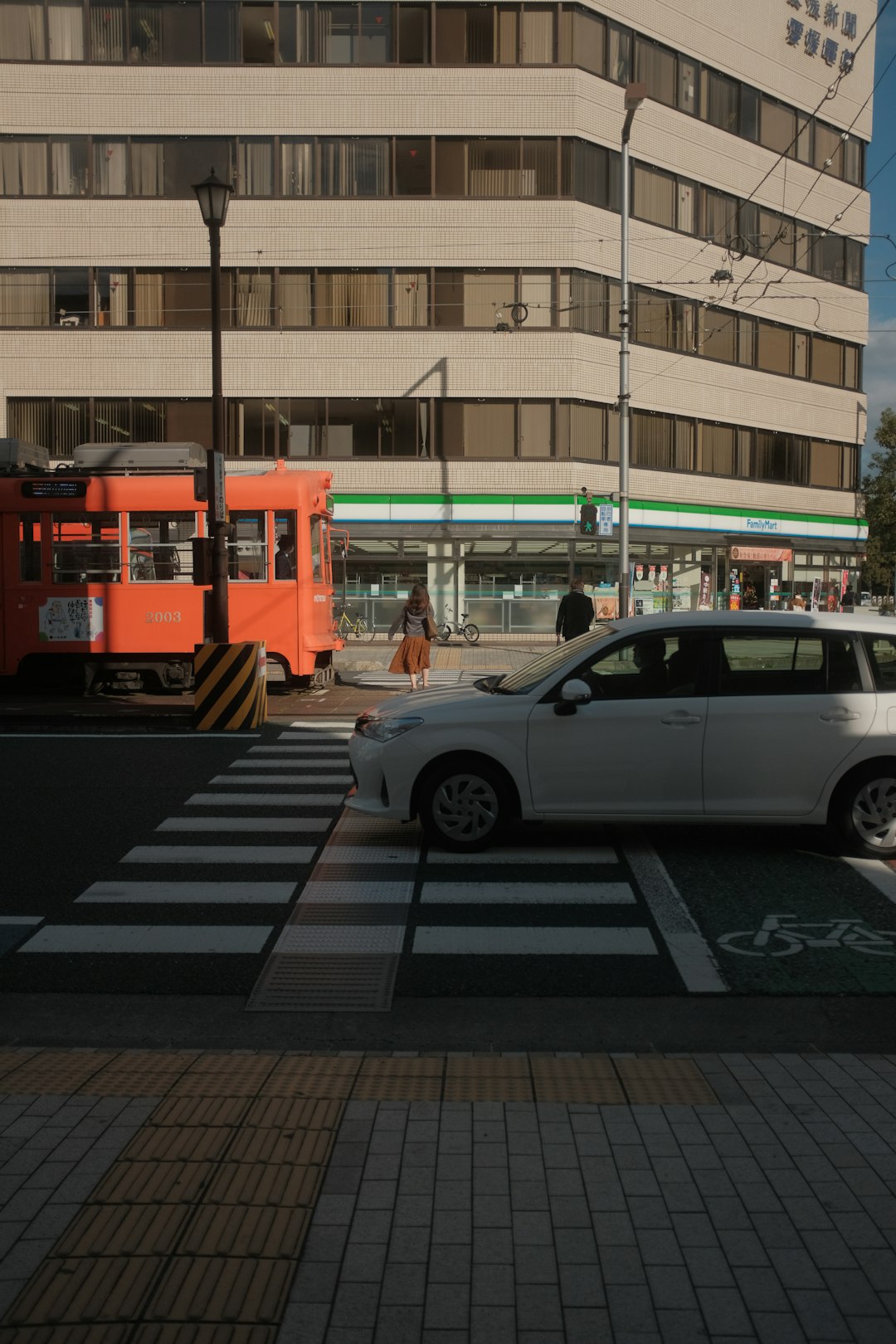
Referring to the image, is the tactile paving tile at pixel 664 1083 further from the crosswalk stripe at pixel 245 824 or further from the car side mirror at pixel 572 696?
the crosswalk stripe at pixel 245 824

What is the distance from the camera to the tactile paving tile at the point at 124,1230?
3.35 meters

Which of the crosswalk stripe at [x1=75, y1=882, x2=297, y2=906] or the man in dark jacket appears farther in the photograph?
the man in dark jacket

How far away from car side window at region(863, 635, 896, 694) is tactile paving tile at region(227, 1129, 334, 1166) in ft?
17.8

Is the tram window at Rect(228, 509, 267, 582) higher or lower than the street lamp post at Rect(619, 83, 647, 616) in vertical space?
lower

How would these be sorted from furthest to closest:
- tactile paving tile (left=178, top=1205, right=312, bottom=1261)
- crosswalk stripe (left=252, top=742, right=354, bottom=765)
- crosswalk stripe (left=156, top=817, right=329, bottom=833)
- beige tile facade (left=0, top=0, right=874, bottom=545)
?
beige tile facade (left=0, top=0, right=874, bottom=545) → crosswalk stripe (left=252, top=742, right=354, bottom=765) → crosswalk stripe (left=156, top=817, right=329, bottom=833) → tactile paving tile (left=178, top=1205, right=312, bottom=1261)

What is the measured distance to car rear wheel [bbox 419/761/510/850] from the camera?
8211mm

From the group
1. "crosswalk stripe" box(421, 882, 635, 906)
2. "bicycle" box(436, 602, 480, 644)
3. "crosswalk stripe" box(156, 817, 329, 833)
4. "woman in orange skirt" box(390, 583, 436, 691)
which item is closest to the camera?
"crosswalk stripe" box(421, 882, 635, 906)

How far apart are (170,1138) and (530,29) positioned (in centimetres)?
3684

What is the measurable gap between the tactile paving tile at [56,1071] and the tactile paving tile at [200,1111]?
36cm

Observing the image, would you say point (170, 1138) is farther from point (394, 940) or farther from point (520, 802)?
point (520, 802)

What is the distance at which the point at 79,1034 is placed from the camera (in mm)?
5289

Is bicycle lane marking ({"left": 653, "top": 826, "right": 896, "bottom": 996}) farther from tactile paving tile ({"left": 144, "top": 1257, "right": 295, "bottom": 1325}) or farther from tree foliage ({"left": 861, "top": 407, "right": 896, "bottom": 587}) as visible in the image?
tree foliage ({"left": 861, "top": 407, "right": 896, "bottom": 587})

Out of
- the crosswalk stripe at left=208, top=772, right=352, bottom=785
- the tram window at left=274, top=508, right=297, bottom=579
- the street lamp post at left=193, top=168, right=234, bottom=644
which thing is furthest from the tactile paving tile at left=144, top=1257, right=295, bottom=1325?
the tram window at left=274, top=508, right=297, bottom=579

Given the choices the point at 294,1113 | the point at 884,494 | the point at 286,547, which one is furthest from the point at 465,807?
the point at 884,494
